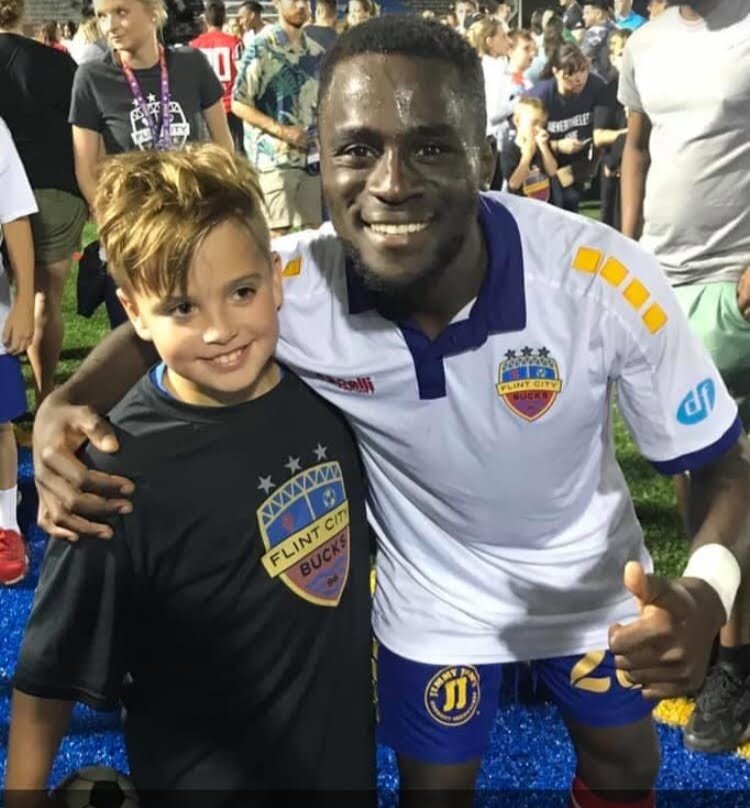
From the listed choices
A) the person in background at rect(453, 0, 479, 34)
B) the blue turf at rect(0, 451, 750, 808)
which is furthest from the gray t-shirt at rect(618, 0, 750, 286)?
the person in background at rect(453, 0, 479, 34)

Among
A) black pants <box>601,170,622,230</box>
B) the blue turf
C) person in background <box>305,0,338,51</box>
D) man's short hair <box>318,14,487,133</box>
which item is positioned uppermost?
man's short hair <box>318,14,487,133</box>

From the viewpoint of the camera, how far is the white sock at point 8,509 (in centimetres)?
438

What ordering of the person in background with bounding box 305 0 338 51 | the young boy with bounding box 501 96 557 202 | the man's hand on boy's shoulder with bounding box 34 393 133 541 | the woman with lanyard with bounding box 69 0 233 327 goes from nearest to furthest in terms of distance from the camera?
the man's hand on boy's shoulder with bounding box 34 393 133 541
the woman with lanyard with bounding box 69 0 233 327
the person in background with bounding box 305 0 338 51
the young boy with bounding box 501 96 557 202

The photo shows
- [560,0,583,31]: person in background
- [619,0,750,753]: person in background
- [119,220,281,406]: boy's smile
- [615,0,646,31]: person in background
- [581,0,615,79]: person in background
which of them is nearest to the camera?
[119,220,281,406]: boy's smile

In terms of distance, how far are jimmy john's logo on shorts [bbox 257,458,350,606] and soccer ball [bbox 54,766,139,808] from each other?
46 cm

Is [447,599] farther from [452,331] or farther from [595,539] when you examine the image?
[452,331]

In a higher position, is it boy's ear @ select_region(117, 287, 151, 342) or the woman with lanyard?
boy's ear @ select_region(117, 287, 151, 342)

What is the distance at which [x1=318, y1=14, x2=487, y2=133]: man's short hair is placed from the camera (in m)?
1.85

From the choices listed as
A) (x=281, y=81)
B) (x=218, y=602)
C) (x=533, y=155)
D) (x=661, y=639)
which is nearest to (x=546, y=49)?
(x=533, y=155)

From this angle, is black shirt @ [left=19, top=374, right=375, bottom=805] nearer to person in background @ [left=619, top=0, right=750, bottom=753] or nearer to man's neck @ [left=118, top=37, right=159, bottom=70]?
person in background @ [left=619, top=0, right=750, bottom=753]

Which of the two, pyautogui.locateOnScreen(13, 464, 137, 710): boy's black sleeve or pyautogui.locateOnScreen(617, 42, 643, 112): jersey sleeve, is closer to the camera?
pyautogui.locateOnScreen(13, 464, 137, 710): boy's black sleeve

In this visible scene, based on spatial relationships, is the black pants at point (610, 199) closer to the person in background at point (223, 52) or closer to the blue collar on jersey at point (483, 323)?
the person in background at point (223, 52)

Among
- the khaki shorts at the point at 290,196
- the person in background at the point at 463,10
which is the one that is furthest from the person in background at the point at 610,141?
the person in background at the point at 463,10

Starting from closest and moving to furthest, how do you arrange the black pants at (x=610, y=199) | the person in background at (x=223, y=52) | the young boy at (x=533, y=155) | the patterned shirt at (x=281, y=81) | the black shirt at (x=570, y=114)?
1. the patterned shirt at (x=281, y=81)
2. the young boy at (x=533, y=155)
3. the black shirt at (x=570, y=114)
4. the black pants at (x=610, y=199)
5. the person in background at (x=223, y=52)
